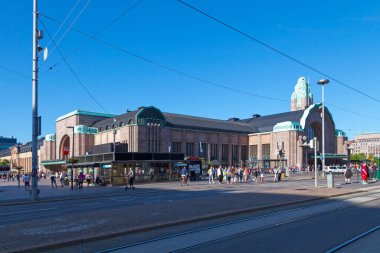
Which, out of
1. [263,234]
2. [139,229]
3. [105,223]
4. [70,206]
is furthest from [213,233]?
[70,206]

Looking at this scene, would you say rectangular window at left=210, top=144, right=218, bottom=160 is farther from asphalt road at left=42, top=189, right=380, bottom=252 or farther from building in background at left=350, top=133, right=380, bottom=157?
building in background at left=350, top=133, right=380, bottom=157

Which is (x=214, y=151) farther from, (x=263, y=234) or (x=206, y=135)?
(x=263, y=234)

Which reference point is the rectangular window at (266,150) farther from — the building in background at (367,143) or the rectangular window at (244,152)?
the building in background at (367,143)

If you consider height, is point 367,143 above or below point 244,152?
above

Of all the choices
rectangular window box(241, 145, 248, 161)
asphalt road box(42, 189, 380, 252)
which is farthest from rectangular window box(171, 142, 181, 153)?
asphalt road box(42, 189, 380, 252)

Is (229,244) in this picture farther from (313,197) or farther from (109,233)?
(313,197)

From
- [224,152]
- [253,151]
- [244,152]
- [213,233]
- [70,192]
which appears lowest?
[70,192]

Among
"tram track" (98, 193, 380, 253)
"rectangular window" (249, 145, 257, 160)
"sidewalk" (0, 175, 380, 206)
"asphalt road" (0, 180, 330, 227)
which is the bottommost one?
"sidewalk" (0, 175, 380, 206)

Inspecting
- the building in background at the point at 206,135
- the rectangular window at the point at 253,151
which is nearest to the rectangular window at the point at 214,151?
the building in background at the point at 206,135

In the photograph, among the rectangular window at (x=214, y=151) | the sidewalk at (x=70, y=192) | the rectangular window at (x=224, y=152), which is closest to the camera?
the sidewalk at (x=70, y=192)

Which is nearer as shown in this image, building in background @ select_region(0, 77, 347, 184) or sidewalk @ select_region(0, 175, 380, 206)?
sidewalk @ select_region(0, 175, 380, 206)

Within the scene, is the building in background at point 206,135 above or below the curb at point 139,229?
above

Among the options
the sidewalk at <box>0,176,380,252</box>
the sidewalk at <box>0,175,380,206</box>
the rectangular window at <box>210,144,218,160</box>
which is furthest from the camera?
the rectangular window at <box>210,144,218,160</box>

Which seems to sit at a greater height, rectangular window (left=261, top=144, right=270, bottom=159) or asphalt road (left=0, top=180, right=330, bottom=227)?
rectangular window (left=261, top=144, right=270, bottom=159)
